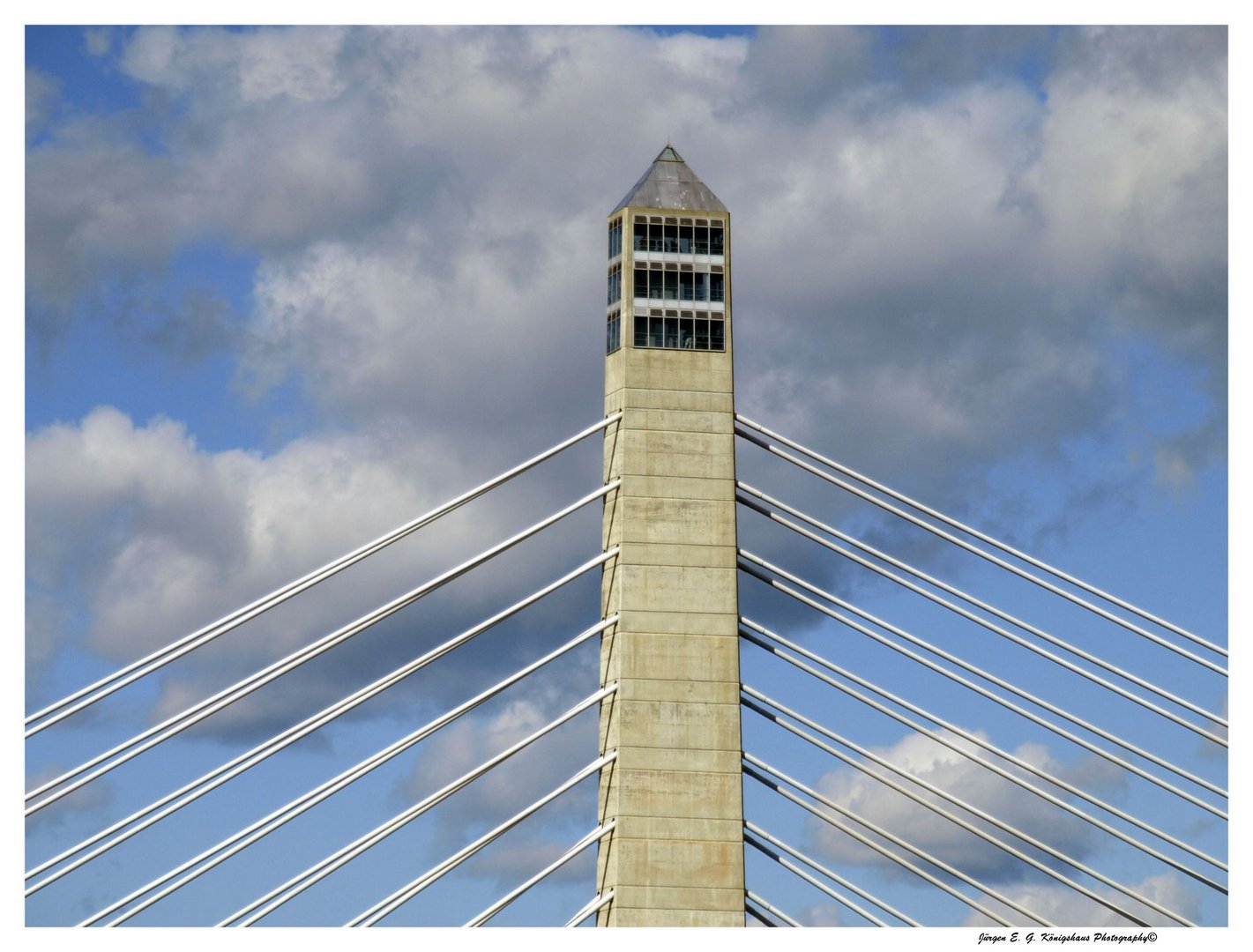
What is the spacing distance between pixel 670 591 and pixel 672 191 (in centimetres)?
1437

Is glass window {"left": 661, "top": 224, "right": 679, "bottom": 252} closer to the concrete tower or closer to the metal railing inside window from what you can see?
the concrete tower

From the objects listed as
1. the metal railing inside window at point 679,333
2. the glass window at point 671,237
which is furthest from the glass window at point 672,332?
the glass window at point 671,237

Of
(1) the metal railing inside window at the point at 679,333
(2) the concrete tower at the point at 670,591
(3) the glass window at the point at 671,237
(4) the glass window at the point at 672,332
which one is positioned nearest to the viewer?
(2) the concrete tower at the point at 670,591

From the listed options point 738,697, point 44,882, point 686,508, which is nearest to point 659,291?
point 686,508

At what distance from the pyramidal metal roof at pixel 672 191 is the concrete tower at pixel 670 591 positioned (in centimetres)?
39

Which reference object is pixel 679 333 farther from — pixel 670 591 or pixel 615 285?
pixel 670 591

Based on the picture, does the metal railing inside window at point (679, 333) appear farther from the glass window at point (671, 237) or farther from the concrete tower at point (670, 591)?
the glass window at point (671, 237)

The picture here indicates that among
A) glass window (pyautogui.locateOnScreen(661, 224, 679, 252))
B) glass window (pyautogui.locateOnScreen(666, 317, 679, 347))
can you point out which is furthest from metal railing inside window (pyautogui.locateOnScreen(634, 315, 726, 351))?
glass window (pyautogui.locateOnScreen(661, 224, 679, 252))

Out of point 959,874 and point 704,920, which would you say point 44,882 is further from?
point 959,874

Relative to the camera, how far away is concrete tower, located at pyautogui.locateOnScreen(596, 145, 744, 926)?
77375 millimetres

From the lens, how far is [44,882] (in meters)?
69.1

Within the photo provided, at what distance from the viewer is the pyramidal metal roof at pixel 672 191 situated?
82.8 meters

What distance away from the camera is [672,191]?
273 feet

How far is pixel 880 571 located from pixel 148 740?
23.8 meters
